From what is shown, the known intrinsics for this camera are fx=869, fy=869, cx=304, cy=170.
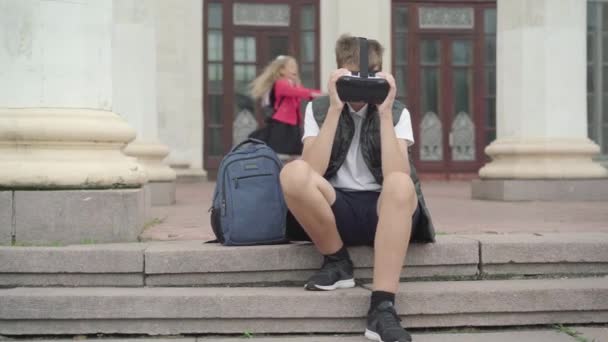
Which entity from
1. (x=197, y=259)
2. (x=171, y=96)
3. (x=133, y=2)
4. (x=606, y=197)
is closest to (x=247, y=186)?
(x=197, y=259)

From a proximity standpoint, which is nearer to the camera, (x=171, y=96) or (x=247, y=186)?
(x=247, y=186)

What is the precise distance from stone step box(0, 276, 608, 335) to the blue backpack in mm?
375

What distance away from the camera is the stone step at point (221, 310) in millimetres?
4156

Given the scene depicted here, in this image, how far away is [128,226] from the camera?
4836mm

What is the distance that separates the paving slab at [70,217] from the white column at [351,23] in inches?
337

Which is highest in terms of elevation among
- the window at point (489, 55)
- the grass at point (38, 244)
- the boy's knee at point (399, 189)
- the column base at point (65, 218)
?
the window at point (489, 55)

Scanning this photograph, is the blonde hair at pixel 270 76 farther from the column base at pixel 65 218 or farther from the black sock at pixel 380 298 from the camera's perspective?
the black sock at pixel 380 298

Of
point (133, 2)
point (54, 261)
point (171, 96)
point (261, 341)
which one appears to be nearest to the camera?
point (261, 341)

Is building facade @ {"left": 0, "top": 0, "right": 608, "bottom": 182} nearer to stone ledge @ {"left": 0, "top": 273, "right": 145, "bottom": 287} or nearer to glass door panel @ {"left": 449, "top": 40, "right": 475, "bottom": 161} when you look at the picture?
glass door panel @ {"left": 449, "top": 40, "right": 475, "bottom": 161}

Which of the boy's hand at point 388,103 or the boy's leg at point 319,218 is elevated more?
the boy's hand at point 388,103

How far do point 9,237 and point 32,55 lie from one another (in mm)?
1023

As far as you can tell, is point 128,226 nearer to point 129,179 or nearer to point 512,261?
point 129,179

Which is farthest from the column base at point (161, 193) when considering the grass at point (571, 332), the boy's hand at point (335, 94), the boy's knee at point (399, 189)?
the grass at point (571, 332)

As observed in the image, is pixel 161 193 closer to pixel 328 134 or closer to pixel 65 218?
pixel 65 218
